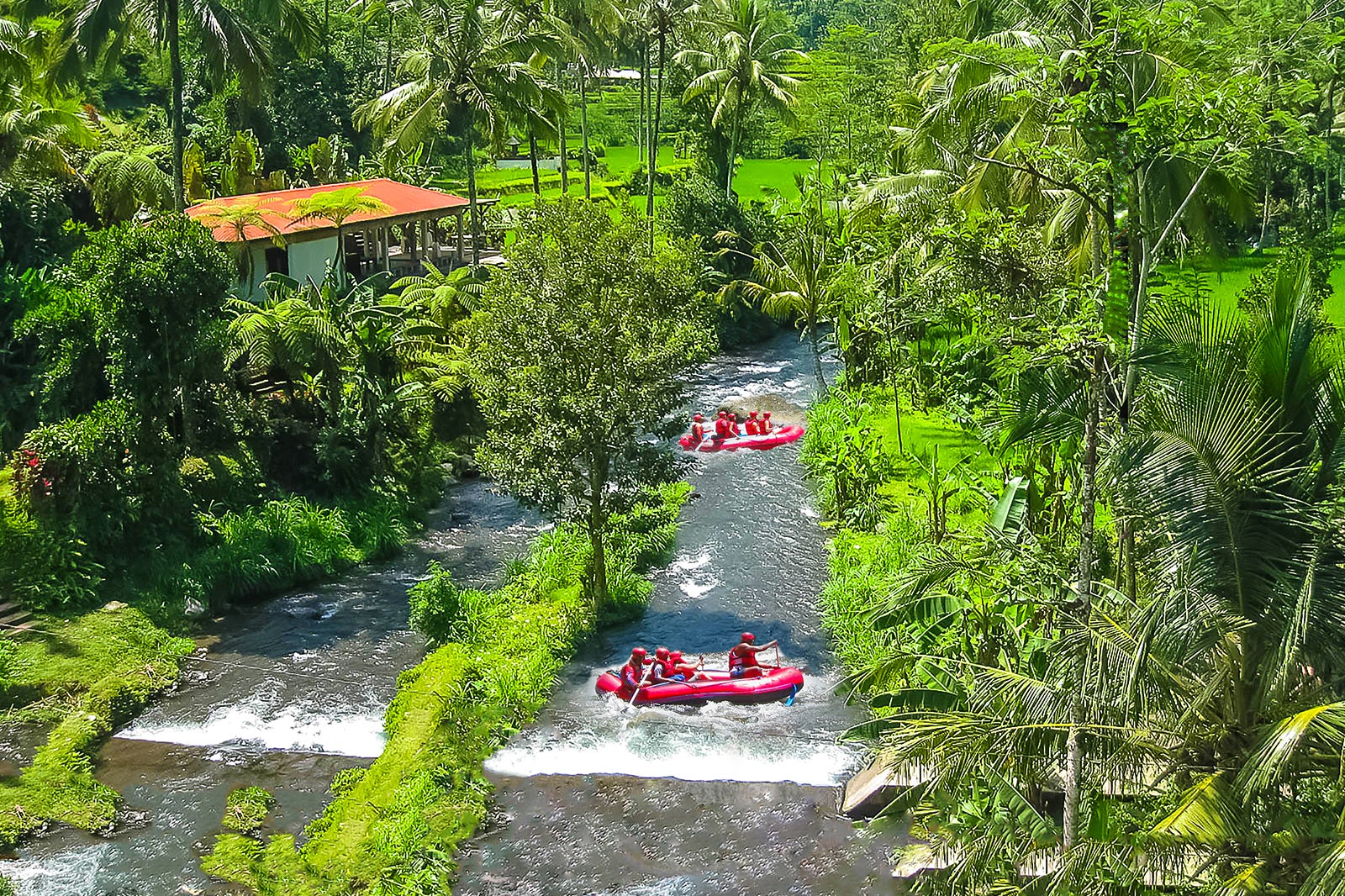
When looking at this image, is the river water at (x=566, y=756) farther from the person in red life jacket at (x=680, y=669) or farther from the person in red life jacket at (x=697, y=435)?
the person in red life jacket at (x=697, y=435)

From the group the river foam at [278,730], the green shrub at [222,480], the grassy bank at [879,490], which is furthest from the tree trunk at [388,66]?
the river foam at [278,730]

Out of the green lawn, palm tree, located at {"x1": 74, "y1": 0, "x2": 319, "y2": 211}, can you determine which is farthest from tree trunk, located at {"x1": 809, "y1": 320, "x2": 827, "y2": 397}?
palm tree, located at {"x1": 74, "y1": 0, "x2": 319, "y2": 211}

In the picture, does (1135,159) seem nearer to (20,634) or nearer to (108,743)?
(108,743)

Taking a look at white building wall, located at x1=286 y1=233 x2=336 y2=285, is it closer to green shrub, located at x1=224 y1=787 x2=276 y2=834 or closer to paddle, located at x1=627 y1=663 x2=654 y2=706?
paddle, located at x1=627 y1=663 x2=654 y2=706

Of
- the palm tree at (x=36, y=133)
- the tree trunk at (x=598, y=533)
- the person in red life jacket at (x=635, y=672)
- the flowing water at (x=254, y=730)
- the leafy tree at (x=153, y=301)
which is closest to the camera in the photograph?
the flowing water at (x=254, y=730)

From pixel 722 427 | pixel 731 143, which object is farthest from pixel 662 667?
pixel 731 143

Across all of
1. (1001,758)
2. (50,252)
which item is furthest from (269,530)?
(1001,758)

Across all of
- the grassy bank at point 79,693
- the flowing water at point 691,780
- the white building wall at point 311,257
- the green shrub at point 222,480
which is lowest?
the flowing water at point 691,780
